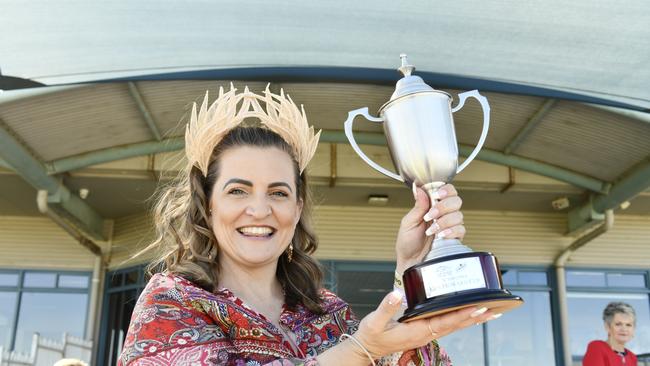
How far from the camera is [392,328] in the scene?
1385 mm

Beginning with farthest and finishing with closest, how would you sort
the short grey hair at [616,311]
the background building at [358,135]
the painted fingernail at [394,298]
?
the background building at [358,135], the short grey hair at [616,311], the painted fingernail at [394,298]

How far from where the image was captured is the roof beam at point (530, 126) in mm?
6949

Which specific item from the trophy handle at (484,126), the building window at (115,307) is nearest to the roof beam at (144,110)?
the building window at (115,307)

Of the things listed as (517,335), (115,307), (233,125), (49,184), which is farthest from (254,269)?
(115,307)

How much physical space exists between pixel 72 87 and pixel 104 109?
0.65 metres

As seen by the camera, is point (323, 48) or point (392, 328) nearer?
point (392, 328)

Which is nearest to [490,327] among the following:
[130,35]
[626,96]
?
[626,96]

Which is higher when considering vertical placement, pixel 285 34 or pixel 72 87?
pixel 285 34

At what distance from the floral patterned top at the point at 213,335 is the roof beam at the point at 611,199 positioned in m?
7.10

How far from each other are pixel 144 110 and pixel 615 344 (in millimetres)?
5129

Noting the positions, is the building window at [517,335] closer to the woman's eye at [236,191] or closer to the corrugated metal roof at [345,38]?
the corrugated metal roof at [345,38]

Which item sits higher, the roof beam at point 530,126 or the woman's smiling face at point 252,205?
the roof beam at point 530,126

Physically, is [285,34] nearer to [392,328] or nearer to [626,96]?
[626,96]

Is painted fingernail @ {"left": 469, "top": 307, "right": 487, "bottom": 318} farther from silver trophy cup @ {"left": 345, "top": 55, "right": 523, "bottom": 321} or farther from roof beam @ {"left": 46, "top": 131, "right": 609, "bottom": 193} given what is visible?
roof beam @ {"left": 46, "top": 131, "right": 609, "bottom": 193}
